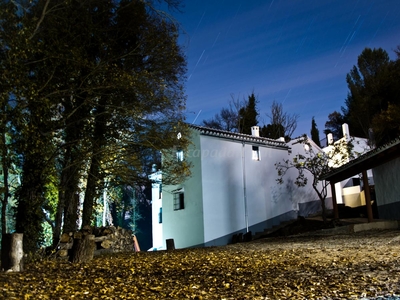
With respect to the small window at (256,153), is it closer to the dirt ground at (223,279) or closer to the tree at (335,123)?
the dirt ground at (223,279)

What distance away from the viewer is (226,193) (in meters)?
20.4

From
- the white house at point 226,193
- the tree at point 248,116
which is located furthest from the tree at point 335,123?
the white house at point 226,193

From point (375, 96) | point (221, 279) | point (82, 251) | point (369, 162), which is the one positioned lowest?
point (221, 279)

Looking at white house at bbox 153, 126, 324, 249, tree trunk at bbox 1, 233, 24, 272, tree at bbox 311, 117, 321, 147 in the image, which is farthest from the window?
tree at bbox 311, 117, 321, 147

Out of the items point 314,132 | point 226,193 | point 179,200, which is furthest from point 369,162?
point 314,132

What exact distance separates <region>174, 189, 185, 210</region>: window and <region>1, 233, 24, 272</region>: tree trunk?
14.5 metres

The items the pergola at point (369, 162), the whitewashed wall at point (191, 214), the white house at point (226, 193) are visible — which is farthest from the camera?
the white house at point (226, 193)

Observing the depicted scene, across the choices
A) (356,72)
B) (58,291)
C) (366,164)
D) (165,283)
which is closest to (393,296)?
(165,283)

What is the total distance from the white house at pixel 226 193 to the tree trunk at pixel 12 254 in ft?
42.3

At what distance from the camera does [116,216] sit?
3516cm

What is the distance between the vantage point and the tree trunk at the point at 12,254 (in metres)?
6.67

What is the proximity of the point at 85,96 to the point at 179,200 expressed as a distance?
12.2m

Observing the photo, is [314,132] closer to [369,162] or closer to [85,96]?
[369,162]

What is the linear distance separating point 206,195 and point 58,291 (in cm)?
1499
